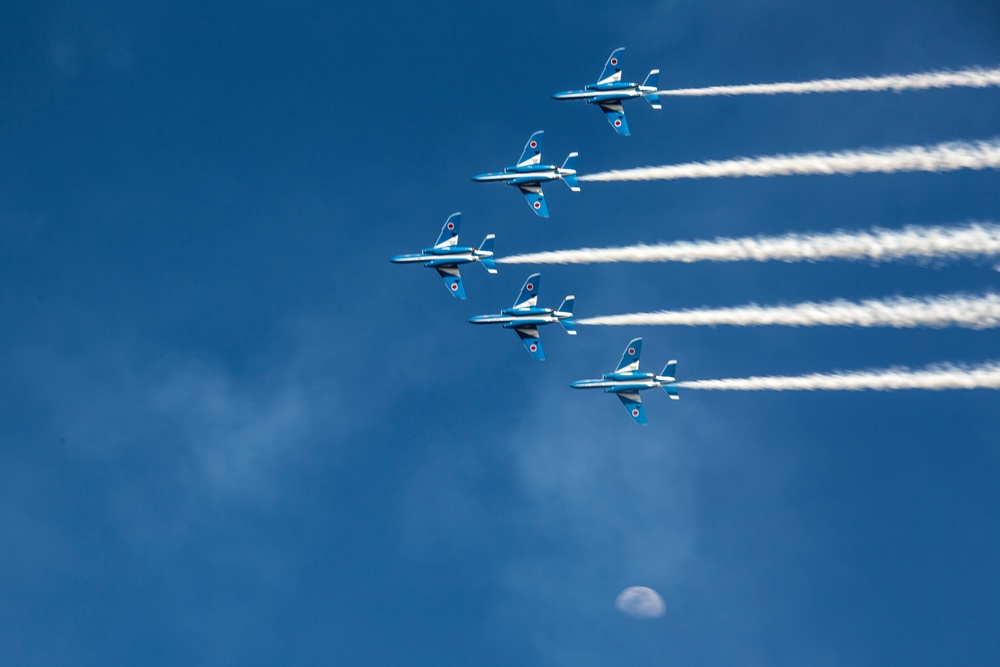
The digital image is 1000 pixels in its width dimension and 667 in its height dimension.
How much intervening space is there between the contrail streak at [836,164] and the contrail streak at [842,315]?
1096 cm

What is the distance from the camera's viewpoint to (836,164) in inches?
4289

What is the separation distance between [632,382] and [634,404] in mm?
2705

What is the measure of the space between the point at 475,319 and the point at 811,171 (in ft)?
96.5

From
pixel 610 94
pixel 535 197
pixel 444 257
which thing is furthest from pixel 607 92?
pixel 444 257

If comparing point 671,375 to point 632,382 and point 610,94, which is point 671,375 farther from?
point 610,94

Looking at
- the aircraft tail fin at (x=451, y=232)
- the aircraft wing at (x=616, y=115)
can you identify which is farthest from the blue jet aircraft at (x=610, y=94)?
the aircraft tail fin at (x=451, y=232)

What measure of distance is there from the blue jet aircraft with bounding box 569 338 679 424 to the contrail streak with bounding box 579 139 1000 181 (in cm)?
1375

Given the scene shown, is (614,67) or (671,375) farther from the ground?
(614,67)

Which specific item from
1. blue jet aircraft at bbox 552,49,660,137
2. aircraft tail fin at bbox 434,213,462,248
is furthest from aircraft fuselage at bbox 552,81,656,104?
aircraft tail fin at bbox 434,213,462,248

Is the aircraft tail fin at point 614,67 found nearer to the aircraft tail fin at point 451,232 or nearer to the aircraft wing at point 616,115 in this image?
the aircraft wing at point 616,115

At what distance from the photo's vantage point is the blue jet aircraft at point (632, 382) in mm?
114375

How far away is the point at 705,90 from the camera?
115 metres

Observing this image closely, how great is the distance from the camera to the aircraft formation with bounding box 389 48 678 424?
116500mm

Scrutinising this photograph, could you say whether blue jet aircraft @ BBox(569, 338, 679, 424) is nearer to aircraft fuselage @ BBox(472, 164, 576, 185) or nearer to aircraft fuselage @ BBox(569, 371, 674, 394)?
aircraft fuselage @ BBox(569, 371, 674, 394)
